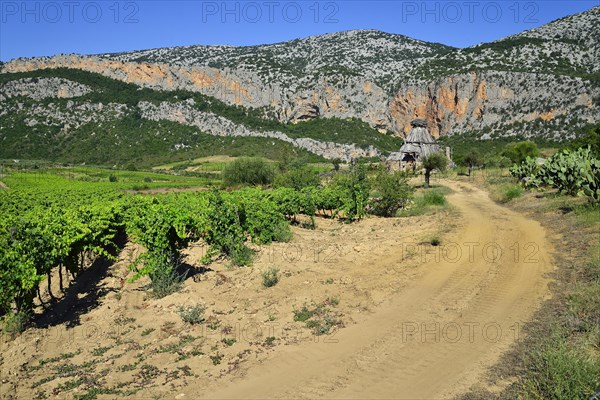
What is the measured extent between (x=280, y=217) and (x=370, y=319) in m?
8.19

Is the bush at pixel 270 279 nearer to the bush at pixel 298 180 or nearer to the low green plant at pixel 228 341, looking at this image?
the low green plant at pixel 228 341

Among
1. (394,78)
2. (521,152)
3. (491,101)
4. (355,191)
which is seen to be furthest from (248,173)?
(394,78)

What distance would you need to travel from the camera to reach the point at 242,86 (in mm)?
118062

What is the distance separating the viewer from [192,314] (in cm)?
812

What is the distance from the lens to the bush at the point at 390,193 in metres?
20.9

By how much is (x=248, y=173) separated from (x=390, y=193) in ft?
77.0

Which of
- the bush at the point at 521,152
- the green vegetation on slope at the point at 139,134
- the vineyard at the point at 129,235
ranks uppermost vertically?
the green vegetation on slope at the point at 139,134

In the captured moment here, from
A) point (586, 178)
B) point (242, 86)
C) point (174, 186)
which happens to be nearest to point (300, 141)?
point (242, 86)

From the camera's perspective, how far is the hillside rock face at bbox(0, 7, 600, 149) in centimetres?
9036

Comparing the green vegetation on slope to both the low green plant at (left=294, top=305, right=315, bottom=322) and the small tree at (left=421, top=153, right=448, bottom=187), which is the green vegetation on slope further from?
the low green plant at (left=294, top=305, right=315, bottom=322)

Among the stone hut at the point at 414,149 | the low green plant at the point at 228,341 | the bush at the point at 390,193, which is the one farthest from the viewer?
the stone hut at the point at 414,149

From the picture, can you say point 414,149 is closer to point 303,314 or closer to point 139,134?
point 139,134

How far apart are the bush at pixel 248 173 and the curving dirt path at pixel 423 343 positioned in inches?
1257

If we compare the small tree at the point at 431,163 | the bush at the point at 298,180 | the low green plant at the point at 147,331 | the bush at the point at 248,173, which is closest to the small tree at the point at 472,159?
the small tree at the point at 431,163
